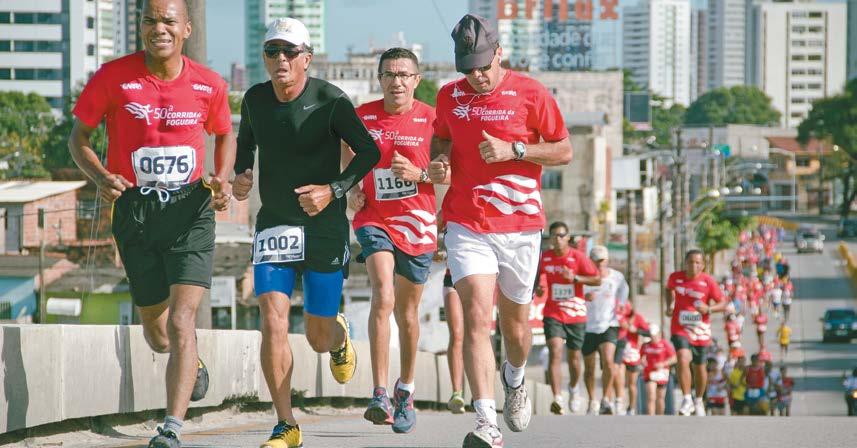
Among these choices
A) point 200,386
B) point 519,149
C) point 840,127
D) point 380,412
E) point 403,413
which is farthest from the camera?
point 840,127

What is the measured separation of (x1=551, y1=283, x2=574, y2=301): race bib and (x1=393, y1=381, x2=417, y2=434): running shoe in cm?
668

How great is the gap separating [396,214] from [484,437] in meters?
2.57

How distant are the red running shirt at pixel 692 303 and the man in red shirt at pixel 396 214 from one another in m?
8.40

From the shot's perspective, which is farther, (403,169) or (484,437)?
(403,169)

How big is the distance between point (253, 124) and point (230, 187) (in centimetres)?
43

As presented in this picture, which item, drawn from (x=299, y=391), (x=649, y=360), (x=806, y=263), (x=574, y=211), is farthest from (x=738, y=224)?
(x=299, y=391)

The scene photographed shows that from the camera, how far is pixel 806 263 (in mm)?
110062

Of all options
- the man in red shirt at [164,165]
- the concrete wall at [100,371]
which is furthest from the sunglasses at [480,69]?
the concrete wall at [100,371]

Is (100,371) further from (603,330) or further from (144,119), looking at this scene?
(603,330)

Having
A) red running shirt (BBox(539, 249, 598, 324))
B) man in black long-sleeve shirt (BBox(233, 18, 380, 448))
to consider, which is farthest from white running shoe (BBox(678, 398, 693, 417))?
man in black long-sleeve shirt (BBox(233, 18, 380, 448))

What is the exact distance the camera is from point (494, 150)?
7781mm

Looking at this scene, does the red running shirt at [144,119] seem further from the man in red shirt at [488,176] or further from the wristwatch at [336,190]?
the man in red shirt at [488,176]

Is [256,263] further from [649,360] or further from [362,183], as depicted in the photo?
[649,360]

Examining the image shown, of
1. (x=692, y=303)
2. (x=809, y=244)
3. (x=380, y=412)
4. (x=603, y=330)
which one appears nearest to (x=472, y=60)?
(x=380, y=412)
